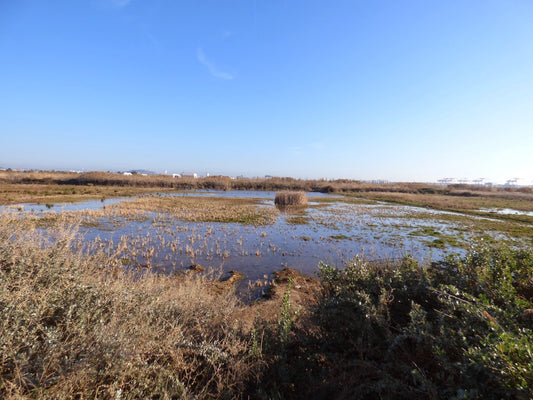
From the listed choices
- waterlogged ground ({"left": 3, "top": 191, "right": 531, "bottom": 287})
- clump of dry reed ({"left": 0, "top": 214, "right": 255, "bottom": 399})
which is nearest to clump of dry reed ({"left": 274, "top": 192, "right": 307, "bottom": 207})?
waterlogged ground ({"left": 3, "top": 191, "right": 531, "bottom": 287})

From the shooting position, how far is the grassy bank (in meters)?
2.62

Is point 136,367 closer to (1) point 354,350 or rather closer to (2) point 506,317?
(1) point 354,350

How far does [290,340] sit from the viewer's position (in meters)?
4.29

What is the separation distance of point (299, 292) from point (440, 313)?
6.85 meters

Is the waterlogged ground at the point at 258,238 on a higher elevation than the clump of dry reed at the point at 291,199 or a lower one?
lower

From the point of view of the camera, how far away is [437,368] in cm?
298

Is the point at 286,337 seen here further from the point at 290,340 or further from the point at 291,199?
the point at 291,199

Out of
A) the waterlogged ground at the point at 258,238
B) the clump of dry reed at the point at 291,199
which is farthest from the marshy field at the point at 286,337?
the clump of dry reed at the point at 291,199

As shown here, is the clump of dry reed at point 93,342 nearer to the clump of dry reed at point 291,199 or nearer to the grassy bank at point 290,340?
the grassy bank at point 290,340

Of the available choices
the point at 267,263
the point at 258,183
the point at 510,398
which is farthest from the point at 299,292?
the point at 258,183

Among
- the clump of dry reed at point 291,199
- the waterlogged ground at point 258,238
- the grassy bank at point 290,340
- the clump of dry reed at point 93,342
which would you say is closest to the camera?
the grassy bank at point 290,340

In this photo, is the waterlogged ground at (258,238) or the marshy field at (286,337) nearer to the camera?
the marshy field at (286,337)

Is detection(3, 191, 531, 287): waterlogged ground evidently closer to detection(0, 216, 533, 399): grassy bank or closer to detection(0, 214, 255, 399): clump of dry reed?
detection(0, 216, 533, 399): grassy bank

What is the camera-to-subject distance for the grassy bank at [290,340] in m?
2.62
